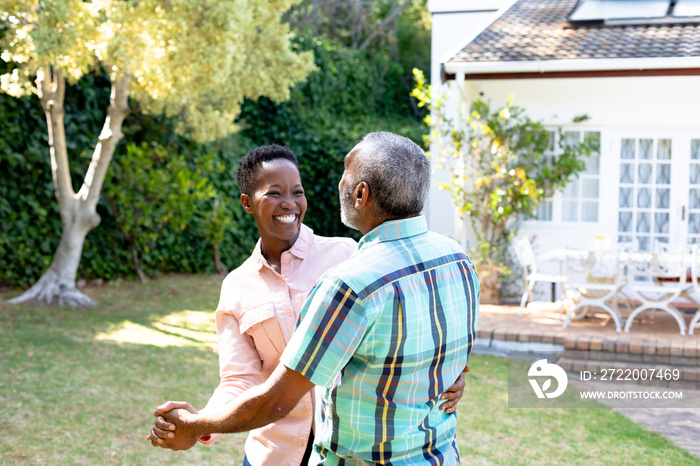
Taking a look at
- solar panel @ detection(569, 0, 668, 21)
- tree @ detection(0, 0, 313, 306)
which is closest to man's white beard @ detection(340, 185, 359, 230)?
tree @ detection(0, 0, 313, 306)

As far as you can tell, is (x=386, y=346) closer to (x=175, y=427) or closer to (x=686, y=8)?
(x=175, y=427)

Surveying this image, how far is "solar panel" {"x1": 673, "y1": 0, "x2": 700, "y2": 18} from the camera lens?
9644mm

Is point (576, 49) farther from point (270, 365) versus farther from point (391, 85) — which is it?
point (391, 85)

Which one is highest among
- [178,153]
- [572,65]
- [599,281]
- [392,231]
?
[572,65]

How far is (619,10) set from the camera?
401 inches

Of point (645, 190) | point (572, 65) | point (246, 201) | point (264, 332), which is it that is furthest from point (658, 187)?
point (264, 332)

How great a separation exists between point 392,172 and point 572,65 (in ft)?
25.2

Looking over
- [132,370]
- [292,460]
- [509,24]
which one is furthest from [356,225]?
[509,24]

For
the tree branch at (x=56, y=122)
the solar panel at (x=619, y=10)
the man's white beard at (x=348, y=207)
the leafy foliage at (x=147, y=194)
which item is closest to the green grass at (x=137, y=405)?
the tree branch at (x=56, y=122)

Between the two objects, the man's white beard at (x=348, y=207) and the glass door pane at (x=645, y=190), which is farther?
the glass door pane at (x=645, y=190)

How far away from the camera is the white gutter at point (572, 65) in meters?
8.20

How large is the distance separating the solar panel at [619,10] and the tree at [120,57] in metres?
4.52

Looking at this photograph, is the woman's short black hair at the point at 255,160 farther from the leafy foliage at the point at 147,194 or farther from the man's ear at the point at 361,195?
the leafy foliage at the point at 147,194

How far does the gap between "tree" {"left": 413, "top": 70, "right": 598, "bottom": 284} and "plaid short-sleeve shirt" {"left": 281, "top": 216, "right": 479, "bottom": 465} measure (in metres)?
7.14
